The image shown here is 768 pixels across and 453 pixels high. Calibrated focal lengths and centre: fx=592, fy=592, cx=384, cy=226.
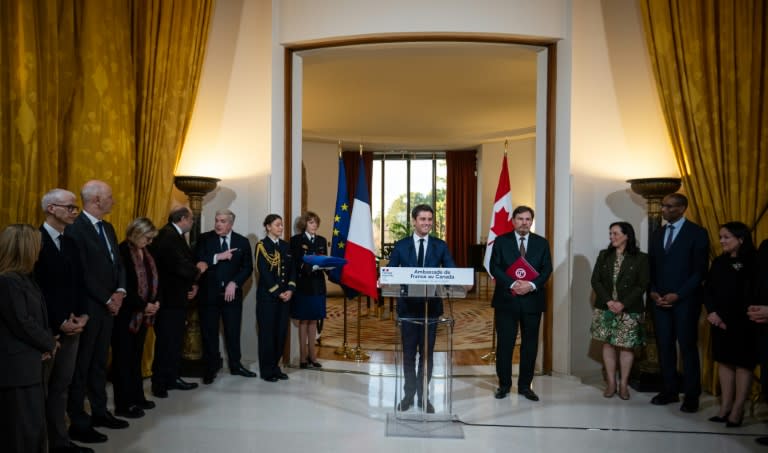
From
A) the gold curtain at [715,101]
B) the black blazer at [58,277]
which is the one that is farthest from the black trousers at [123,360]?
the gold curtain at [715,101]

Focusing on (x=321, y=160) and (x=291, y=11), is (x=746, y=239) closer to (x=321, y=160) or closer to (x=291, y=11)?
(x=291, y=11)

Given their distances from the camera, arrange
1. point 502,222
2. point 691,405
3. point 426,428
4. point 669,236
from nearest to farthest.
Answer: point 426,428 < point 691,405 < point 669,236 < point 502,222

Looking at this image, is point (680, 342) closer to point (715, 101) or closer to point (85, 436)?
point (715, 101)

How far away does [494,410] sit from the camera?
4465 millimetres

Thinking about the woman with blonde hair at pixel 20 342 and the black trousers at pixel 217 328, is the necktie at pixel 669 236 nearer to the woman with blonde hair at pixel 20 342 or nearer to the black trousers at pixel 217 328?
the black trousers at pixel 217 328

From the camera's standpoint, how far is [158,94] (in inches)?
210

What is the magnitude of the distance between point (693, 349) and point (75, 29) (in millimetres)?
5406

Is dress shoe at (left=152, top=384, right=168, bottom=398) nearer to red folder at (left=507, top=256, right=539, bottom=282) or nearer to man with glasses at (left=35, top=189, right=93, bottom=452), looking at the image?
man with glasses at (left=35, top=189, right=93, bottom=452)

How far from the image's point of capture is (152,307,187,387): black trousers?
4633mm

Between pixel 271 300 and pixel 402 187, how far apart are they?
9709 mm

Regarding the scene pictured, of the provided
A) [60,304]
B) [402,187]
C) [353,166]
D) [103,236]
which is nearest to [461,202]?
[402,187]

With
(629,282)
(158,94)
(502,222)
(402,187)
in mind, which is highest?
(158,94)

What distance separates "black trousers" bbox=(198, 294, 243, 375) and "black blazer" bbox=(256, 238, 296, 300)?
0.27 meters

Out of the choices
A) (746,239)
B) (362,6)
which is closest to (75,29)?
(362,6)
